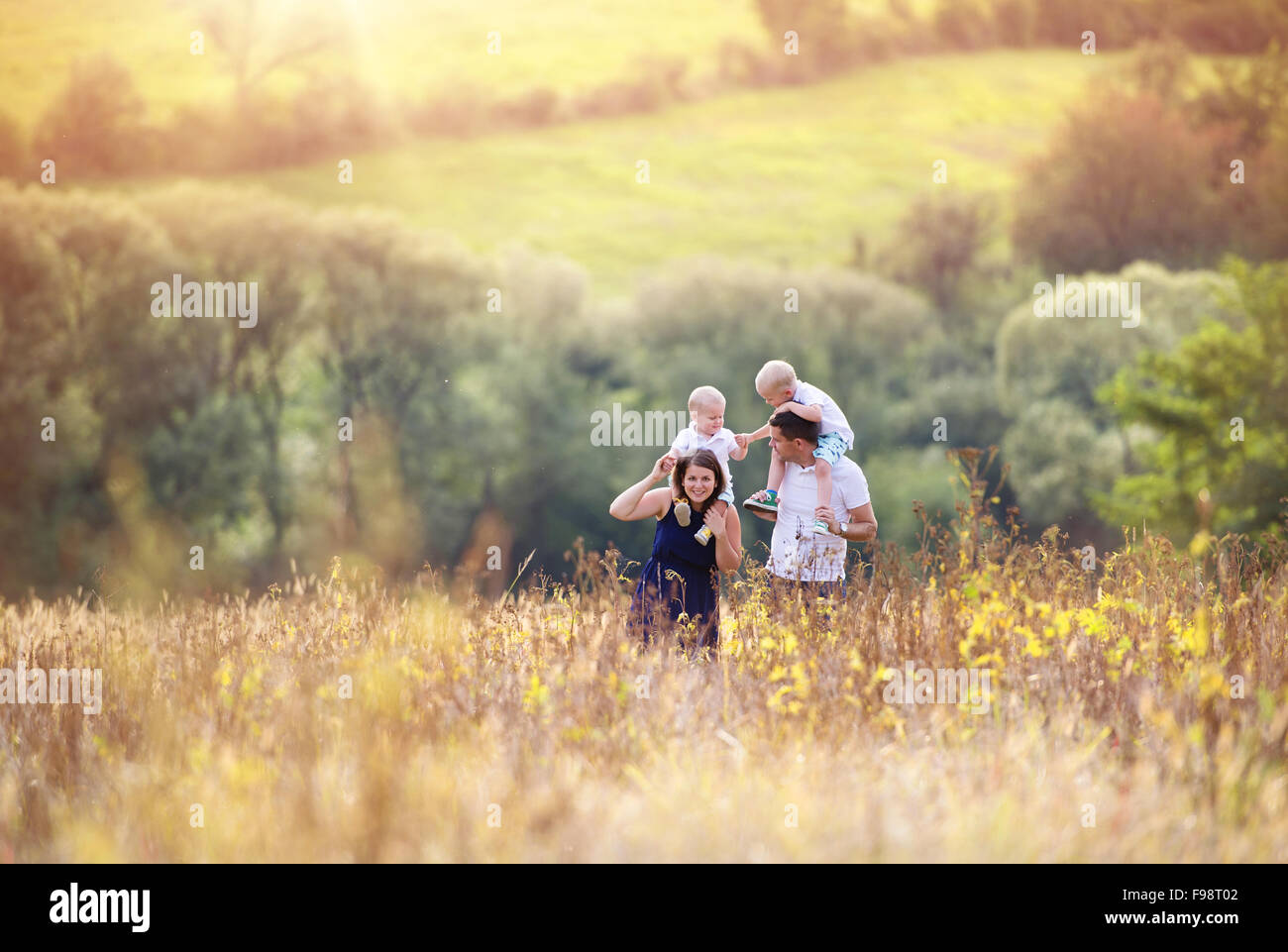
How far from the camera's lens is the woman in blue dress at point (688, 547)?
608 centimetres

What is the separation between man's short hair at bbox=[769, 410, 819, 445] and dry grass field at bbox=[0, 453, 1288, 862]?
2.67 feet

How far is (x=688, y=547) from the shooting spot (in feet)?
20.4

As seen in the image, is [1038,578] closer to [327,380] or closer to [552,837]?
[552,837]

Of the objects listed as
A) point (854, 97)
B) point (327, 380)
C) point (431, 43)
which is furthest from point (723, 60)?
point (327, 380)

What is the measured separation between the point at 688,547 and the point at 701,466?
1.45 feet

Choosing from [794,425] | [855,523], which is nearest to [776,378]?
[794,425]

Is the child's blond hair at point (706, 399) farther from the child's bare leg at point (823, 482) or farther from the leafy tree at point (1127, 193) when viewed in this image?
the leafy tree at point (1127, 193)

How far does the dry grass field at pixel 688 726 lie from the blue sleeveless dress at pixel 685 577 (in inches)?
6.6

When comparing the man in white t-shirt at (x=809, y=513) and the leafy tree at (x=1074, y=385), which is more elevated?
the leafy tree at (x=1074, y=385)

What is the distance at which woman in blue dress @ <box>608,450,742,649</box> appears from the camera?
19.9ft

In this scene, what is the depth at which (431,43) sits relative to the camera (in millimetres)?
68938

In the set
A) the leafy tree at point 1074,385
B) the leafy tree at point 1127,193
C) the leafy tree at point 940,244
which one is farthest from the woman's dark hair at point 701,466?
the leafy tree at point 1127,193

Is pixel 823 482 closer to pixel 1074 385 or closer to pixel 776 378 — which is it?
pixel 776 378
